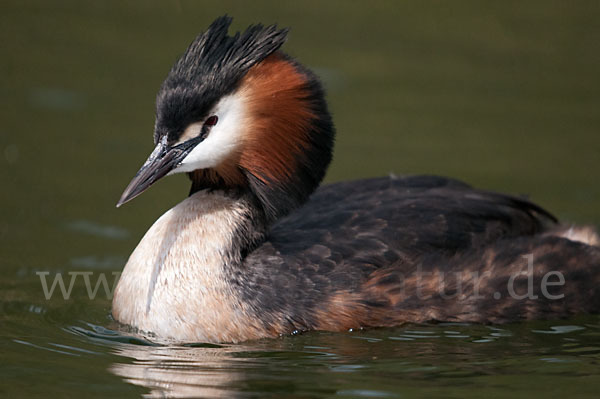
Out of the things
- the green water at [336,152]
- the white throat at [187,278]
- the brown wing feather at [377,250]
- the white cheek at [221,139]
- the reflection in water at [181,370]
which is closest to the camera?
the reflection in water at [181,370]

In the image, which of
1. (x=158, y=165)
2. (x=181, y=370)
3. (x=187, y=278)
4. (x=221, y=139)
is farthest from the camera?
(x=187, y=278)

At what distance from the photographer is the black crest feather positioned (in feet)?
22.6

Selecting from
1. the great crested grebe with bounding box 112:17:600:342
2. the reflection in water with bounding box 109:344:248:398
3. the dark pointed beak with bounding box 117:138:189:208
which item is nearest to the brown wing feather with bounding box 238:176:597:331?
the great crested grebe with bounding box 112:17:600:342

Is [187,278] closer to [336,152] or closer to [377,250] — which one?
[377,250]

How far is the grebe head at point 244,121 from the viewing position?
692 centimetres

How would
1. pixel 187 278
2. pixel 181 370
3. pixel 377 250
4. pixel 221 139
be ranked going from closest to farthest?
pixel 181 370 < pixel 221 139 < pixel 187 278 < pixel 377 250

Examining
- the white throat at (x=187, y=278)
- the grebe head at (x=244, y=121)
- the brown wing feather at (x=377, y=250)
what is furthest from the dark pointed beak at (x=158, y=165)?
the brown wing feather at (x=377, y=250)

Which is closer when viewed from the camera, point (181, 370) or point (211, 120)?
point (181, 370)

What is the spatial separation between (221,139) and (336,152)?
14.4 feet

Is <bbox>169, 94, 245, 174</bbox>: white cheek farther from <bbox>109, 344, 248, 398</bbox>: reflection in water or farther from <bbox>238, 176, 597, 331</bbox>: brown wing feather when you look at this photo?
<bbox>109, 344, 248, 398</bbox>: reflection in water

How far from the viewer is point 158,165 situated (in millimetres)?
6918

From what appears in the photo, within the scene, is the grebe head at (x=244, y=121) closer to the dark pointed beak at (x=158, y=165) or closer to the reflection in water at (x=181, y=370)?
the dark pointed beak at (x=158, y=165)

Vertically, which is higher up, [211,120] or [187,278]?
[211,120]

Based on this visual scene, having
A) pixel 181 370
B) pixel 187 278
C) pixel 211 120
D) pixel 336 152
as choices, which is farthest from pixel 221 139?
pixel 336 152
